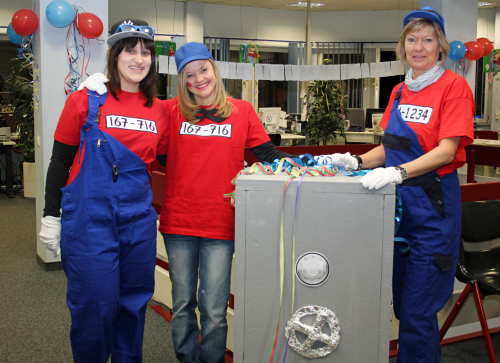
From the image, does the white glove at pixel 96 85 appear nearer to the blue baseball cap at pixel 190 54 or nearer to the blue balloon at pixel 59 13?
the blue baseball cap at pixel 190 54

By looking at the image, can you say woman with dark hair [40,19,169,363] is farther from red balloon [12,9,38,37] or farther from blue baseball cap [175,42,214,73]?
red balloon [12,9,38,37]

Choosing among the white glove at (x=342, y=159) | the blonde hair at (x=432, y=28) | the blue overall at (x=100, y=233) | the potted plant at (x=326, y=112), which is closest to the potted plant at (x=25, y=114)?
the potted plant at (x=326, y=112)

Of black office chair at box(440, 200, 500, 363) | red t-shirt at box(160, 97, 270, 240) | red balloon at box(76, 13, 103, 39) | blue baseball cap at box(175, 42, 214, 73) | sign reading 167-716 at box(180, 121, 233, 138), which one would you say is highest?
red balloon at box(76, 13, 103, 39)

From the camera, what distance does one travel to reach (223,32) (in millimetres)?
9617

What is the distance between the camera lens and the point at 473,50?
18.1 feet

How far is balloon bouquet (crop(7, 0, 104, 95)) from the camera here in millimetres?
3492

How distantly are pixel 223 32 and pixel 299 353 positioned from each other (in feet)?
29.8

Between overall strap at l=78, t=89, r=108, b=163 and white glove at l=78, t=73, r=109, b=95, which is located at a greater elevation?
white glove at l=78, t=73, r=109, b=95

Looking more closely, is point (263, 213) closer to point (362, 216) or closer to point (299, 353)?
point (362, 216)

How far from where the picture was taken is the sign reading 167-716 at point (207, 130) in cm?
178

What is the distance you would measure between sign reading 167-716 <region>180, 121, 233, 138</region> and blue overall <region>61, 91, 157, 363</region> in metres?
0.23

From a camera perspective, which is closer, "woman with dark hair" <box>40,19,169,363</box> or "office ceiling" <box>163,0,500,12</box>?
"woman with dark hair" <box>40,19,169,363</box>

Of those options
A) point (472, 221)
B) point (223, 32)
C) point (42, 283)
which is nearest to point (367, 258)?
point (472, 221)

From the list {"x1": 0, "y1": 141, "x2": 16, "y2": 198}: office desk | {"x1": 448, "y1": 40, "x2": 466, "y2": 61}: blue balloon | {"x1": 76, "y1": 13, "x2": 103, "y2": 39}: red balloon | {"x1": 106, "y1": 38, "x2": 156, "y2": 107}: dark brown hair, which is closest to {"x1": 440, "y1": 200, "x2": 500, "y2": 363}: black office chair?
{"x1": 106, "y1": 38, "x2": 156, "y2": 107}: dark brown hair
